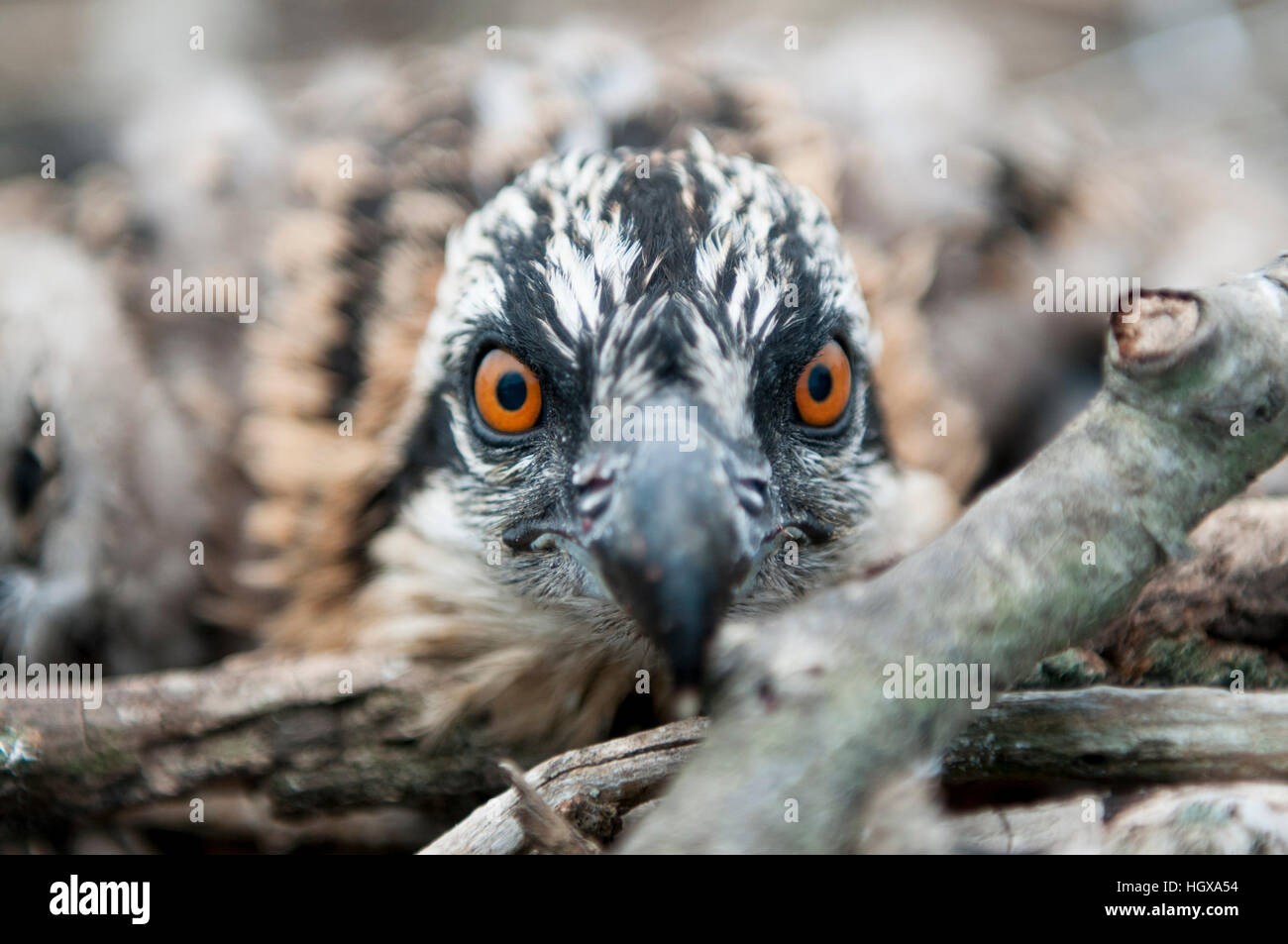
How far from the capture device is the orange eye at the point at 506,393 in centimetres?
258

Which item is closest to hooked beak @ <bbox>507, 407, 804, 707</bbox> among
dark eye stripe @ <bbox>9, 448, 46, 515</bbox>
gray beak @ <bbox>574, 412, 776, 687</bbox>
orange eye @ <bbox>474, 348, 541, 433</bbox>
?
gray beak @ <bbox>574, 412, 776, 687</bbox>

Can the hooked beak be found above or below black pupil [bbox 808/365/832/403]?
below

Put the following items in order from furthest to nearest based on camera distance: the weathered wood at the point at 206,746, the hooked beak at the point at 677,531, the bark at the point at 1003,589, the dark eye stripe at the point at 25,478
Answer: the dark eye stripe at the point at 25,478 → the weathered wood at the point at 206,746 → the hooked beak at the point at 677,531 → the bark at the point at 1003,589

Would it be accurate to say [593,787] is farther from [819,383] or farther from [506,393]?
[819,383]

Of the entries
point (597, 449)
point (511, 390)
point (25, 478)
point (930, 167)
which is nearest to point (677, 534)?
point (597, 449)

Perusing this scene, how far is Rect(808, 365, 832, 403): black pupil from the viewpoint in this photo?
2.61m

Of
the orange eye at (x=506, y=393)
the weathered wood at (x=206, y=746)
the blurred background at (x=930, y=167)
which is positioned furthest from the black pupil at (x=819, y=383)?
the weathered wood at (x=206, y=746)

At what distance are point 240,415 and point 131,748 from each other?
48.7 inches

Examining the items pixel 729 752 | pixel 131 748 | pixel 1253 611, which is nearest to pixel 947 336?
pixel 1253 611

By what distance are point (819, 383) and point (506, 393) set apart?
731 millimetres

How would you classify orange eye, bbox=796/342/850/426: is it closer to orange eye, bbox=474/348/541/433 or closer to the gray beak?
the gray beak

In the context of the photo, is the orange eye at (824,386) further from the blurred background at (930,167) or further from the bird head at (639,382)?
the blurred background at (930,167)

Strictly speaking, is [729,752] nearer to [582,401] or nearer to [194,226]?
[582,401]

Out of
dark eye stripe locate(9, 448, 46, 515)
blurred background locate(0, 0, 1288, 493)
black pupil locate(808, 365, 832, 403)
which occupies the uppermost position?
blurred background locate(0, 0, 1288, 493)
